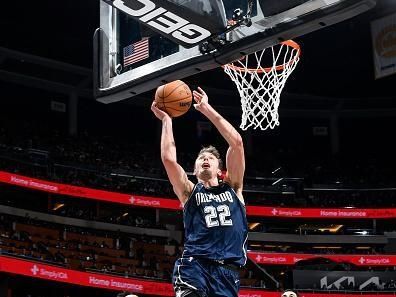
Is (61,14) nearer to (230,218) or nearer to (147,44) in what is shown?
(147,44)

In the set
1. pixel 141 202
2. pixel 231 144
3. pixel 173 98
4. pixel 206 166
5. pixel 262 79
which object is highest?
pixel 262 79

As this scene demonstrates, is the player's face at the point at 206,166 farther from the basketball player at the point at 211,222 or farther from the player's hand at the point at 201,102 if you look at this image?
the player's hand at the point at 201,102

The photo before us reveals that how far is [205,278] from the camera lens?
13.4ft

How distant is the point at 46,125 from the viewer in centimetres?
2275

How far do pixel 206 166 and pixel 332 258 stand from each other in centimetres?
1785

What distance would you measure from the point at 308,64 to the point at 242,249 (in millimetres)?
19467

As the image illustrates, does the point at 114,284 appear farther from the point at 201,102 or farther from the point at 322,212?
the point at 201,102

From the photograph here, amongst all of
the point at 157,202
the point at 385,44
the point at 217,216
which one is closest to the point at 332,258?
the point at 157,202

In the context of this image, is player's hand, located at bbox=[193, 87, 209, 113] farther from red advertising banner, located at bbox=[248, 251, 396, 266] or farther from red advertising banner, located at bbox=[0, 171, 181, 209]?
red advertising banner, located at bbox=[248, 251, 396, 266]

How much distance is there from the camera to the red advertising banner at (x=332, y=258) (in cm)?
2069

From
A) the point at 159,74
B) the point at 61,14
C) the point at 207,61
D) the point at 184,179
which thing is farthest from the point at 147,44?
the point at 61,14

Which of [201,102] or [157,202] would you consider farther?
[157,202]

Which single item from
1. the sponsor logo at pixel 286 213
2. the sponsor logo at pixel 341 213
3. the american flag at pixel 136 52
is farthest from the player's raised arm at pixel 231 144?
the sponsor logo at pixel 341 213

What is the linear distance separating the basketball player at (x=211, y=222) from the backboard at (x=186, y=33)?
503 millimetres
